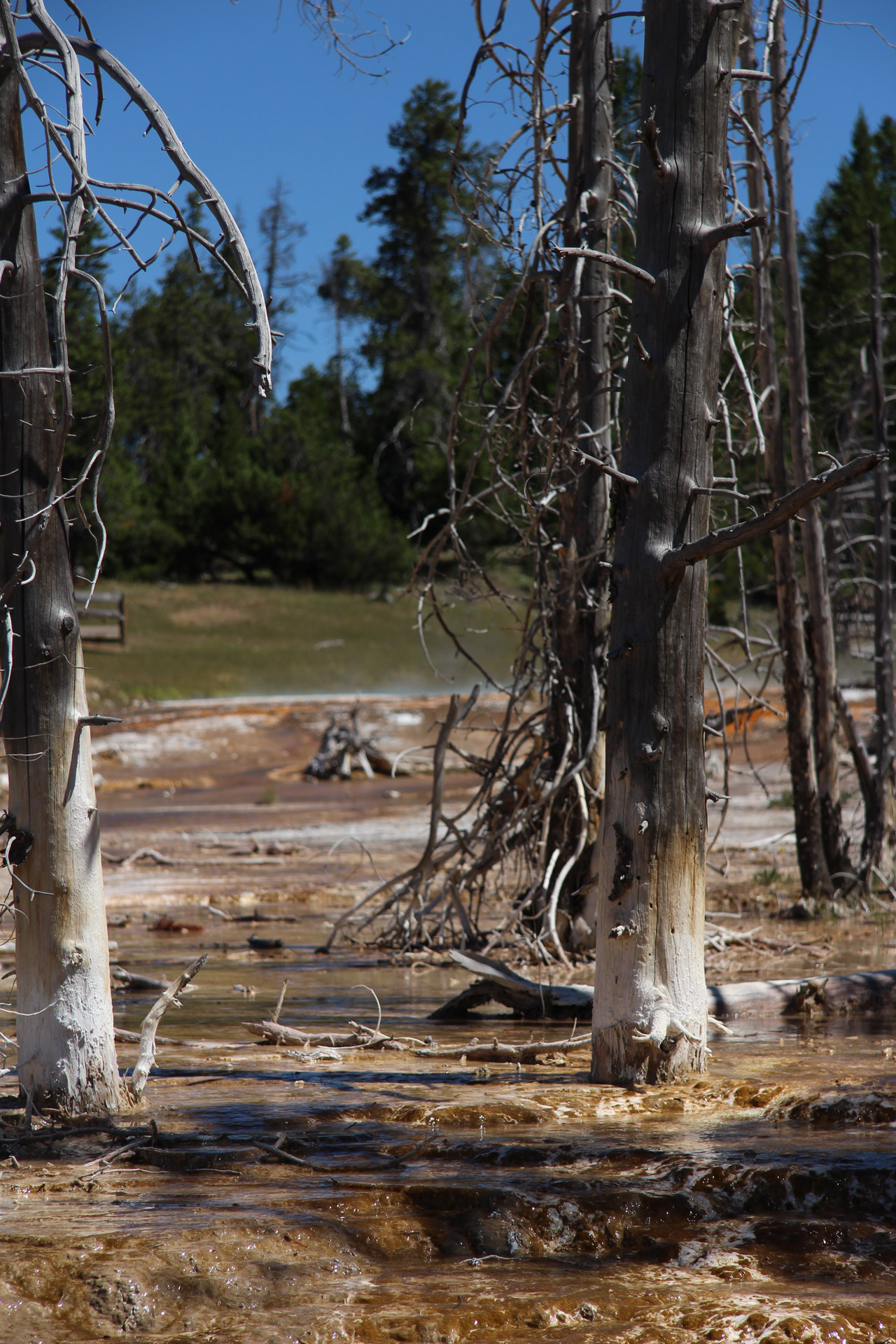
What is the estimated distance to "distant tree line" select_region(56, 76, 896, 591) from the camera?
150ft

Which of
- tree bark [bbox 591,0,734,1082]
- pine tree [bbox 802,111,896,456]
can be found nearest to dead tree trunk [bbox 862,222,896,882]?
tree bark [bbox 591,0,734,1082]

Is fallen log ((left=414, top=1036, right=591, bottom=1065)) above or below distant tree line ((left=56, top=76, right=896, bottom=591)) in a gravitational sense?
below

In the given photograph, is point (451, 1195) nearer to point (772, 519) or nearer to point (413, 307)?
point (772, 519)

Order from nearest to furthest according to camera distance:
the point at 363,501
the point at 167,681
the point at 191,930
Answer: the point at 191,930, the point at 167,681, the point at 363,501

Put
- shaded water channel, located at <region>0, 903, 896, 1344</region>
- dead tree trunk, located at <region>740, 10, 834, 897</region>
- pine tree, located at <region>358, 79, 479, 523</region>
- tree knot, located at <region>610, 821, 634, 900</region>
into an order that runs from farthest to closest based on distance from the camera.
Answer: pine tree, located at <region>358, 79, 479, 523</region>, dead tree trunk, located at <region>740, 10, 834, 897</region>, tree knot, located at <region>610, 821, 634, 900</region>, shaded water channel, located at <region>0, 903, 896, 1344</region>

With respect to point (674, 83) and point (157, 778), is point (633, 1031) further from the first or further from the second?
point (157, 778)

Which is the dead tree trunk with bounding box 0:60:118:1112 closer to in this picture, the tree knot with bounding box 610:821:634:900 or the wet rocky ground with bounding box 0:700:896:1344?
the wet rocky ground with bounding box 0:700:896:1344

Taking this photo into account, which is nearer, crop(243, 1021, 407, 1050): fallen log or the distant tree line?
crop(243, 1021, 407, 1050): fallen log

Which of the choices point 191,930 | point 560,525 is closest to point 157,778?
point 191,930

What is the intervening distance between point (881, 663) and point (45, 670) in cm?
705

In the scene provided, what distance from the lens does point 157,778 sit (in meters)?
20.7

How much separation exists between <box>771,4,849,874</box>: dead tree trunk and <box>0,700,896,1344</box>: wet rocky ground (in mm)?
3619

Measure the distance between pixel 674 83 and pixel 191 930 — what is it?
6.59 metres

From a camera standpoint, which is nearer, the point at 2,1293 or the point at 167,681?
the point at 2,1293
